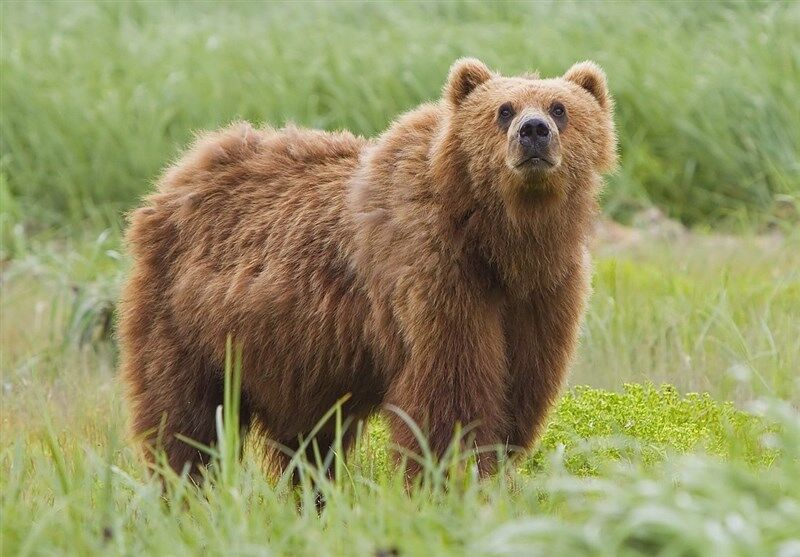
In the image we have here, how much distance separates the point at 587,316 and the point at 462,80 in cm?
231

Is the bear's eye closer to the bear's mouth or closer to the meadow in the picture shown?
the bear's mouth

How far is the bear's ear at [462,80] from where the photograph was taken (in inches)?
185

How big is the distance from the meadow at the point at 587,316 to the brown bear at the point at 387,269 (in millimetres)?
249

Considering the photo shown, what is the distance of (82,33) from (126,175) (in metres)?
2.46

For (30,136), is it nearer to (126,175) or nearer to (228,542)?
(126,175)

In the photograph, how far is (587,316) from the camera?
22.1 feet

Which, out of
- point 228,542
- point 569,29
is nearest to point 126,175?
point 569,29

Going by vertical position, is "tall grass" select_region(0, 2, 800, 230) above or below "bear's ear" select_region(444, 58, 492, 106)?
below

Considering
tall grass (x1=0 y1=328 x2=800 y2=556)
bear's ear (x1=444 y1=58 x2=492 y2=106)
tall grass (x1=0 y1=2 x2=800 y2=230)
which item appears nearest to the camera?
tall grass (x1=0 y1=328 x2=800 y2=556)

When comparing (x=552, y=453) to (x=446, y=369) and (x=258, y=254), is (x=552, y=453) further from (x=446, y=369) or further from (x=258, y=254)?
(x=258, y=254)

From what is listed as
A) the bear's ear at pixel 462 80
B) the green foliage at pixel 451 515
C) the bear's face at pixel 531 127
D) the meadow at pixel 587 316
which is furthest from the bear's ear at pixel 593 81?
the green foliage at pixel 451 515

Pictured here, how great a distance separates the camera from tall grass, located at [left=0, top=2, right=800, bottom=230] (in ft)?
31.8

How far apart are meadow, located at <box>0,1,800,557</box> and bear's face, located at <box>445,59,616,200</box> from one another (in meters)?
0.88

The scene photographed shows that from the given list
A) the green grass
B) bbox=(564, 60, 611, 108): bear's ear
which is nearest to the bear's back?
the green grass
